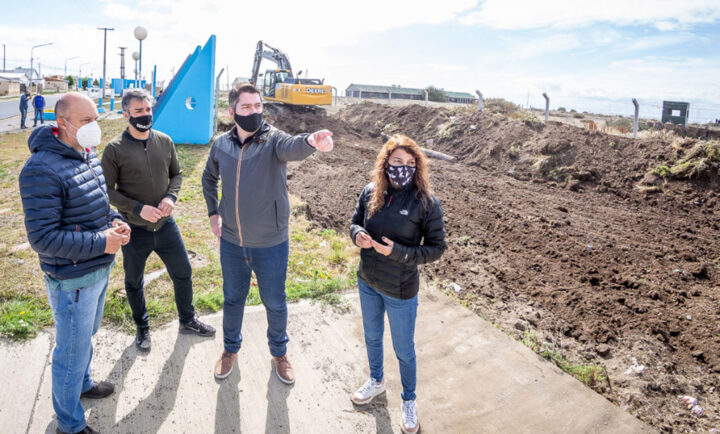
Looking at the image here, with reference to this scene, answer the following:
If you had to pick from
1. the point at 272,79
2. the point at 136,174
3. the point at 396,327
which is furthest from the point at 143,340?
the point at 272,79

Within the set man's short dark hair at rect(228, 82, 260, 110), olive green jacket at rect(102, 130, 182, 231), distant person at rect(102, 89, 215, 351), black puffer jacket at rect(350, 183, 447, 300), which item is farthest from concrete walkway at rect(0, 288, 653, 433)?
man's short dark hair at rect(228, 82, 260, 110)

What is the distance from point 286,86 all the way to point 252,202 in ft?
64.0

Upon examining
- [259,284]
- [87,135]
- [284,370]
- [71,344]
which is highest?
[87,135]

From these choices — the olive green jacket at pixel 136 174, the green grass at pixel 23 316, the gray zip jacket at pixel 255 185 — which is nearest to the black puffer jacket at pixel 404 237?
the gray zip jacket at pixel 255 185

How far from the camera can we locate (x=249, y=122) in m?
2.85

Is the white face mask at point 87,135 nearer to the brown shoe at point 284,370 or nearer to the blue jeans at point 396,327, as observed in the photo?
the blue jeans at point 396,327

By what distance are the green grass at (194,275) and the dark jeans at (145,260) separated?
473 millimetres

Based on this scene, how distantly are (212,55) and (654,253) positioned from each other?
39.6 ft

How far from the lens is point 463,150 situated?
50.7ft

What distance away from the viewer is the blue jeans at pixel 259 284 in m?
3.00

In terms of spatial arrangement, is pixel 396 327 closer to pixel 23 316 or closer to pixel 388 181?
pixel 388 181

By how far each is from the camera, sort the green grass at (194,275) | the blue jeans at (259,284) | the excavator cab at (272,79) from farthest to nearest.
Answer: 1. the excavator cab at (272,79)
2. the green grass at (194,275)
3. the blue jeans at (259,284)

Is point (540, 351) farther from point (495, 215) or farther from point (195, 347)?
point (495, 215)

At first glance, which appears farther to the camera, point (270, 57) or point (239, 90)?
point (270, 57)
